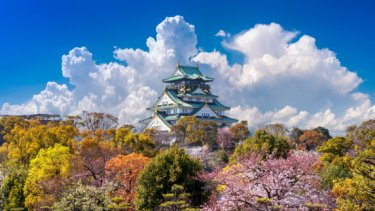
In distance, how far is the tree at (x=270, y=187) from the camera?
2144 centimetres

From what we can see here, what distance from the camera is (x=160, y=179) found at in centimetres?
2566

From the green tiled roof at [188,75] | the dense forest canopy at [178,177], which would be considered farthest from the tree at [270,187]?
the green tiled roof at [188,75]

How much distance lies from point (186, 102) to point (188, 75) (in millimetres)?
6493

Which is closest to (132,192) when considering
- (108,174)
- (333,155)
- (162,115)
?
(108,174)

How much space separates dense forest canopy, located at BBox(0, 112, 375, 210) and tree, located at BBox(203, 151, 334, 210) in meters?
0.05

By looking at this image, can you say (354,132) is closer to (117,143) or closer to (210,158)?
(210,158)

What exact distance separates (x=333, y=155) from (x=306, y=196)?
533 inches

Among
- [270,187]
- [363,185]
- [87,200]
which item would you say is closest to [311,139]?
[87,200]

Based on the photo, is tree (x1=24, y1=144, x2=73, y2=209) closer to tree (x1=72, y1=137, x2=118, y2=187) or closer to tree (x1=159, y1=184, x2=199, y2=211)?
tree (x1=72, y1=137, x2=118, y2=187)

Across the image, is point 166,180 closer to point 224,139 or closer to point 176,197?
point 176,197

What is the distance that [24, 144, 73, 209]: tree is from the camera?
32062mm

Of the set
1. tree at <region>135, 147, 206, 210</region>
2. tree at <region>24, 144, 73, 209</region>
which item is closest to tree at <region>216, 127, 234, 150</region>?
tree at <region>24, 144, 73, 209</region>

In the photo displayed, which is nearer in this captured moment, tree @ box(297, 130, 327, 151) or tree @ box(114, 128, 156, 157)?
tree @ box(114, 128, 156, 157)

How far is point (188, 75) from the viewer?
275 ft
